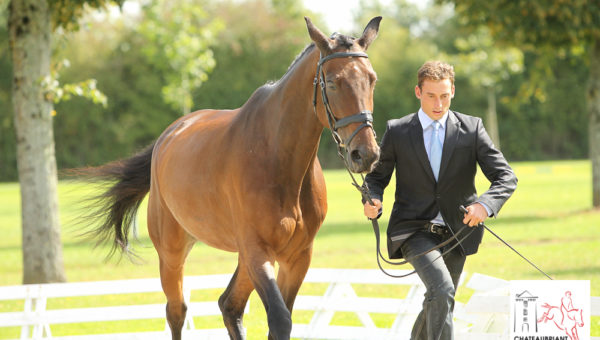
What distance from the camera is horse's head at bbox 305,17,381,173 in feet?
14.0

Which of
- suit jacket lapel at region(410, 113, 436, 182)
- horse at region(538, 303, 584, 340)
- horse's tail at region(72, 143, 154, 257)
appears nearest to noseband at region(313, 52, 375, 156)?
suit jacket lapel at region(410, 113, 436, 182)

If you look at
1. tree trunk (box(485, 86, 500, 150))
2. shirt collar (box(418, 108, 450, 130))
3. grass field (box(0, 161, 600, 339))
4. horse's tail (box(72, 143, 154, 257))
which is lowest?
tree trunk (box(485, 86, 500, 150))

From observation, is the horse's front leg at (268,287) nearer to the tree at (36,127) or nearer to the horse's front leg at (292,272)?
the horse's front leg at (292,272)

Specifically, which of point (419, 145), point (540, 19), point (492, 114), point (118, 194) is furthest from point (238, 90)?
point (419, 145)

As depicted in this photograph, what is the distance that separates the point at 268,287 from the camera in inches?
192

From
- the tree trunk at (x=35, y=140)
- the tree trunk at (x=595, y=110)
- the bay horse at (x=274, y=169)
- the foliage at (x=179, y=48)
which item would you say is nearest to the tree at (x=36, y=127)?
the tree trunk at (x=35, y=140)

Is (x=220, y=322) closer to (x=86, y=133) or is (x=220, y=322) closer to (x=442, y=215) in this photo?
(x=442, y=215)

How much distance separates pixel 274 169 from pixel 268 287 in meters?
0.74

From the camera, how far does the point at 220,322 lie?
8531 millimetres

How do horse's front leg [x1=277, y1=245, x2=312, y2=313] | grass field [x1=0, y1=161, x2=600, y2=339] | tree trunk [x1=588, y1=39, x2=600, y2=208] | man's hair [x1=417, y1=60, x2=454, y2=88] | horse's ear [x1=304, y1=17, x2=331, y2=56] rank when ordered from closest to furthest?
horse's ear [x1=304, y1=17, x2=331, y2=56]
man's hair [x1=417, y1=60, x2=454, y2=88]
horse's front leg [x1=277, y1=245, x2=312, y2=313]
grass field [x1=0, y1=161, x2=600, y2=339]
tree trunk [x1=588, y1=39, x2=600, y2=208]

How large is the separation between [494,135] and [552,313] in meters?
36.1

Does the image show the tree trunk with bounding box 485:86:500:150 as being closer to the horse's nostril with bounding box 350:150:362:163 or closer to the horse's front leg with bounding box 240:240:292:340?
the horse's front leg with bounding box 240:240:292:340

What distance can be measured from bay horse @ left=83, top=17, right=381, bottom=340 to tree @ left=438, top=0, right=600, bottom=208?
37.3 ft

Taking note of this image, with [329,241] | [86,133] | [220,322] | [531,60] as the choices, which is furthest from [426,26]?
[220,322]
